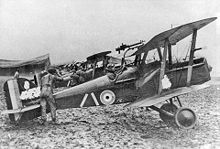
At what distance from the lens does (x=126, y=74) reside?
6.28 m

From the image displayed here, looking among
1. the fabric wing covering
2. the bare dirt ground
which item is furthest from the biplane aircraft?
the fabric wing covering

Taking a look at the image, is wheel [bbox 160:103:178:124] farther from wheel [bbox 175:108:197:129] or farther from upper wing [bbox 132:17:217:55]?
upper wing [bbox 132:17:217:55]

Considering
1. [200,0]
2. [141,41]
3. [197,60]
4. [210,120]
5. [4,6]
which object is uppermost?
[4,6]

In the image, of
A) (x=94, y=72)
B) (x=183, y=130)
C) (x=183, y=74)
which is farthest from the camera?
(x=94, y=72)

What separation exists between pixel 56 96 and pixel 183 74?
3.16 m

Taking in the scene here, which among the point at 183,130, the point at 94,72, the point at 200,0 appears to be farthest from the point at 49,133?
the point at 94,72

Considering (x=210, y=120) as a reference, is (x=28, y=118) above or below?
above

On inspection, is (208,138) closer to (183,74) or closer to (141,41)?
(183,74)

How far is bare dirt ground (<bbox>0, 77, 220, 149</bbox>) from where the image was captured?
4.79 m

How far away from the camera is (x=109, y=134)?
5.52 metres

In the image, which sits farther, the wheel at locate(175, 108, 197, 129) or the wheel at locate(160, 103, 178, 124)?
the wheel at locate(160, 103, 178, 124)

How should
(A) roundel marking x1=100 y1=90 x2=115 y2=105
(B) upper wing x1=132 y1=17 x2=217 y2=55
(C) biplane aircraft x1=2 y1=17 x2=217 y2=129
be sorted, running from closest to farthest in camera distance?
1. (B) upper wing x1=132 y1=17 x2=217 y2=55
2. (C) biplane aircraft x1=2 y1=17 x2=217 y2=129
3. (A) roundel marking x1=100 y1=90 x2=115 y2=105

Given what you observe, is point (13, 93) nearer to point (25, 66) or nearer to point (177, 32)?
point (177, 32)

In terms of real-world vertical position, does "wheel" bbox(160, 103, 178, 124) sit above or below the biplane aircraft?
below
